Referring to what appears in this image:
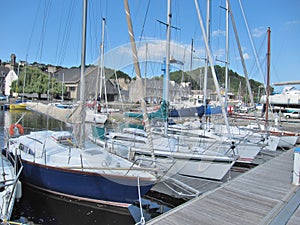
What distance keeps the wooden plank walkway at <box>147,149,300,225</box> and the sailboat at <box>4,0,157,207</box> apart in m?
1.63

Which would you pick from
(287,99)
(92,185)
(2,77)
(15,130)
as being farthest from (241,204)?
(2,77)

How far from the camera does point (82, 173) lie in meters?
7.89

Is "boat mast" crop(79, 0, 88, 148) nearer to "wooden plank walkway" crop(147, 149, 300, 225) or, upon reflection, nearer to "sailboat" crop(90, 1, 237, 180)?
"sailboat" crop(90, 1, 237, 180)

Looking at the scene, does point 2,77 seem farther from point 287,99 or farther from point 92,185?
point 92,185

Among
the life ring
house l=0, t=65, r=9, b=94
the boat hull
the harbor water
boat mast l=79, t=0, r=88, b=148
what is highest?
house l=0, t=65, r=9, b=94

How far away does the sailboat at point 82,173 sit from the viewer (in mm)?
7630

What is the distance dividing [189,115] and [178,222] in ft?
36.1

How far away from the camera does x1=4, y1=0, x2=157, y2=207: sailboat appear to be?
25.0 ft

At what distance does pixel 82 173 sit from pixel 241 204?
444 centimetres

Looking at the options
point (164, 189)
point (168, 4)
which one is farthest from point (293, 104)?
point (164, 189)

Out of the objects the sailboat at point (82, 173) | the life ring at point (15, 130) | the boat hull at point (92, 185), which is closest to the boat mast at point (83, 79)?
the sailboat at point (82, 173)

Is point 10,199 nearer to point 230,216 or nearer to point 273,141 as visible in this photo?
point 230,216

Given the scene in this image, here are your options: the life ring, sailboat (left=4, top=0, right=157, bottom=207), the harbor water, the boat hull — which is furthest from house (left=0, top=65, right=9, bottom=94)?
the boat hull

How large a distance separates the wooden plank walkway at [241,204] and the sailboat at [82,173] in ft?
5.35
